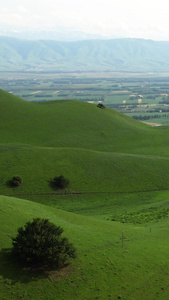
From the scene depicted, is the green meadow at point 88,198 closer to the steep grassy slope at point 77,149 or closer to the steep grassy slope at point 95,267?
the steep grassy slope at point 95,267

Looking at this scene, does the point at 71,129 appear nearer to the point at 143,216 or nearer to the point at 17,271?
the point at 143,216

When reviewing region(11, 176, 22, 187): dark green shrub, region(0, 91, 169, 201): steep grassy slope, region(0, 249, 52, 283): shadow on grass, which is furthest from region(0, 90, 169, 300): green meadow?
region(11, 176, 22, 187): dark green shrub

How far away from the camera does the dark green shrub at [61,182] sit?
2717 inches

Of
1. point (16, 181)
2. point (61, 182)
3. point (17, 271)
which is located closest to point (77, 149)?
point (61, 182)

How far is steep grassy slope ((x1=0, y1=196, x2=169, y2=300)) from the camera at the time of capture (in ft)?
97.6

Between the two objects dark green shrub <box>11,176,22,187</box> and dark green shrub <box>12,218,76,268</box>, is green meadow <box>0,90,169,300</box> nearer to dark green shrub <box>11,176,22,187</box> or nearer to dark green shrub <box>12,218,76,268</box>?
dark green shrub <box>11,176,22,187</box>

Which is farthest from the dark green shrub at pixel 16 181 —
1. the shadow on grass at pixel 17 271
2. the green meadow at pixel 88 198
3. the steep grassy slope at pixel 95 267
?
the shadow on grass at pixel 17 271

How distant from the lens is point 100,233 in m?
41.8

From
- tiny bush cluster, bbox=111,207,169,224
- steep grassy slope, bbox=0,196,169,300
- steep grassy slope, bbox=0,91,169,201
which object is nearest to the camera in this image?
steep grassy slope, bbox=0,196,169,300

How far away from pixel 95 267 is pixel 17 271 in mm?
7232

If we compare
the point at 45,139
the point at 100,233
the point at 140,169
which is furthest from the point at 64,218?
the point at 45,139

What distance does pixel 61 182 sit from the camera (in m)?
68.9

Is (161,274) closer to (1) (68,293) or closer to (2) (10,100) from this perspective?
(1) (68,293)

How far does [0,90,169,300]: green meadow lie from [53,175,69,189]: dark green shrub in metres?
1.23
